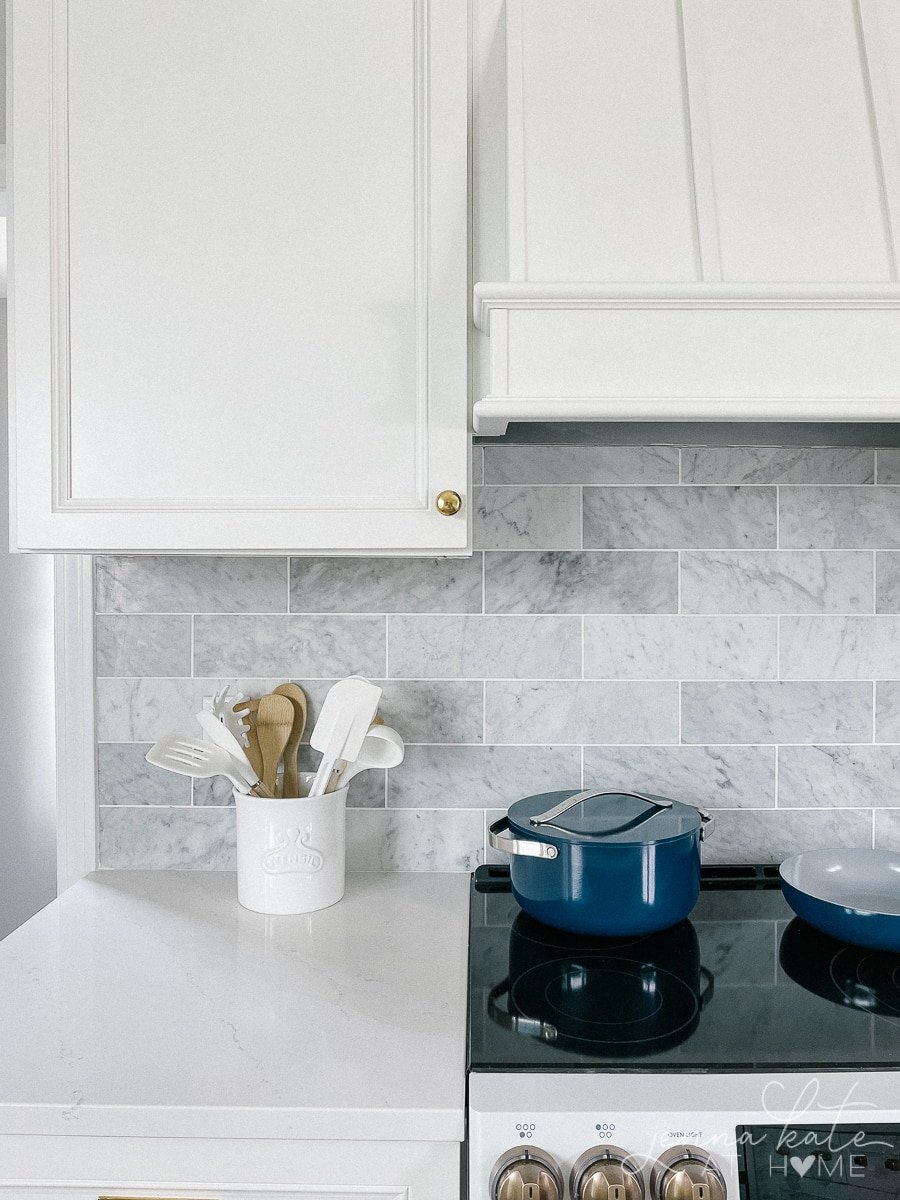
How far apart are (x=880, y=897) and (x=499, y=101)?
48.2 inches

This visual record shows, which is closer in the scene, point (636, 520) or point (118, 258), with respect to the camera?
point (118, 258)

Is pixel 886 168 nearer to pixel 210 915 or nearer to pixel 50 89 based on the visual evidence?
pixel 50 89

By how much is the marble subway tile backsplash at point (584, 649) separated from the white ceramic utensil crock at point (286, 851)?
0.64 feet

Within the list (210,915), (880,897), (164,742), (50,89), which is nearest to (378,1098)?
(210,915)

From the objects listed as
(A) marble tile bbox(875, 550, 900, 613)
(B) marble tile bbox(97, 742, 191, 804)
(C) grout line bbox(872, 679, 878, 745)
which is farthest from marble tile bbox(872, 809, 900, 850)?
(B) marble tile bbox(97, 742, 191, 804)

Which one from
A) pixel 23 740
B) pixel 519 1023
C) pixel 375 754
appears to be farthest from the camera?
pixel 23 740

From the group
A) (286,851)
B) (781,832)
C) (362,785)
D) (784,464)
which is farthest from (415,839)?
(784,464)

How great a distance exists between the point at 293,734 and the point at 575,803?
1.56 ft

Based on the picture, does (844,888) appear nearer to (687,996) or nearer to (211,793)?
(687,996)

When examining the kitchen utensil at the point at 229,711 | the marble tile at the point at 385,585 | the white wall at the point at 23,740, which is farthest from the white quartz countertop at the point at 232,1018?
the white wall at the point at 23,740

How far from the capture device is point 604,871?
1130 mm

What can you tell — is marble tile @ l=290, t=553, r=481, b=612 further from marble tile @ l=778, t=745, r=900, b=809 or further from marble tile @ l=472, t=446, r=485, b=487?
marble tile @ l=778, t=745, r=900, b=809

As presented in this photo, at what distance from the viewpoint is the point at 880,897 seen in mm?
1270

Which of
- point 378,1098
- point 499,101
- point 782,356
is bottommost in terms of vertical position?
point 378,1098
